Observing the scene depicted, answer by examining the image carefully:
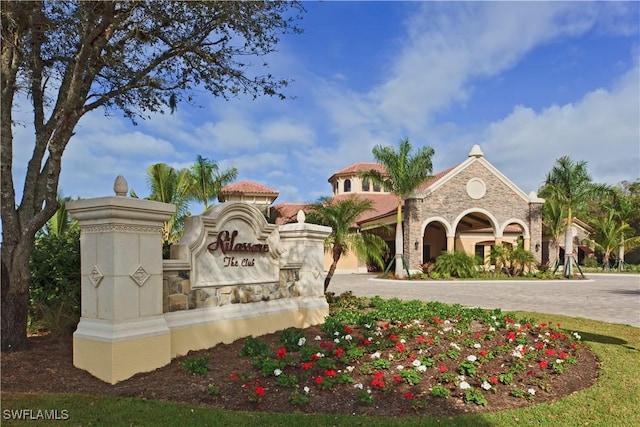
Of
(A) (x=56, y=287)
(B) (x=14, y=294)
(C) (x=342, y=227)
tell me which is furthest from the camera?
(C) (x=342, y=227)

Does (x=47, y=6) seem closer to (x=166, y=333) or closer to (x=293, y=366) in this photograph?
(x=166, y=333)

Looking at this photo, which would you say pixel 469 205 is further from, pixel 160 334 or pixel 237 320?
pixel 160 334

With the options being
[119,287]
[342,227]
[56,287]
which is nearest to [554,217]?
[342,227]

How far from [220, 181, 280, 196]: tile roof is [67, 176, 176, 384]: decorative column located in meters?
26.9

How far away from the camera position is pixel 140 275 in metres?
6.07

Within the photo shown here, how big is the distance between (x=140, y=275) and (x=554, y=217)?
29874 millimetres

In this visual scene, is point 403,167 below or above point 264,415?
above

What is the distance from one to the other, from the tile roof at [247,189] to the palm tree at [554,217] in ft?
61.1

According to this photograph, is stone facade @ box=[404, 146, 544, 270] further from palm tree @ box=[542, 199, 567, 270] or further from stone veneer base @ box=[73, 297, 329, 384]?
stone veneer base @ box=[73, 297, 329, 384]

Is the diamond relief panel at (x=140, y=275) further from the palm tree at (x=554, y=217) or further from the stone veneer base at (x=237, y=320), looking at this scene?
the palm tree at (x=554, y=217)

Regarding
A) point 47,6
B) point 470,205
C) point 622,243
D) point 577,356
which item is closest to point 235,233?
point 47,6

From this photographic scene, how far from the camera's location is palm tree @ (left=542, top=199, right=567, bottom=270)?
1169 inches

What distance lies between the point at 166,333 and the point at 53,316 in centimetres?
259

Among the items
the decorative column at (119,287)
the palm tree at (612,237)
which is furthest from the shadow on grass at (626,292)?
the decorative column at (119,287)
